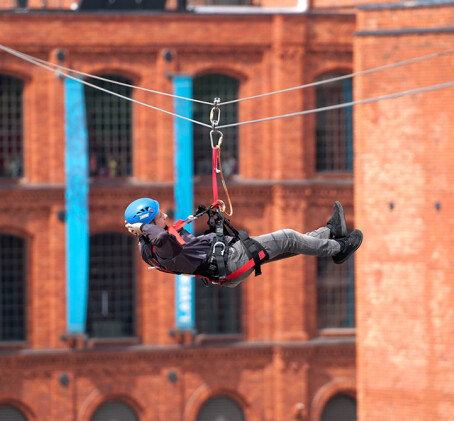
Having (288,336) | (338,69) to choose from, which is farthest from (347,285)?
(338,69)

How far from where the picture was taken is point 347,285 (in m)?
47.0

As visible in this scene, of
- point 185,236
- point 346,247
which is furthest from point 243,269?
point 346,247

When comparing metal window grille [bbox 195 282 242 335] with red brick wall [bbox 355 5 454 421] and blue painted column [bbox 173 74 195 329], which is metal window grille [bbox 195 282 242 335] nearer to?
blue painted column [bbox 173 74 195 329]

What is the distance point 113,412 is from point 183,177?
781 centimetres

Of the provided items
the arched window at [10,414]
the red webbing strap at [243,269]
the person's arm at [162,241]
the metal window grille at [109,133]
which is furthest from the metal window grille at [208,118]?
the person's arm at [162,241]

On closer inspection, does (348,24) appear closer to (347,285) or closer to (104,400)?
(347,285)

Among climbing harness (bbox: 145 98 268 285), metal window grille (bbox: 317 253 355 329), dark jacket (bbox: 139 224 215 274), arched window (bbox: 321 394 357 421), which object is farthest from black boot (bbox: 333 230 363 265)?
arched window (bbox: 321 394 357 421)

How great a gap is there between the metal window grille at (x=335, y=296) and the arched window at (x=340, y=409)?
240 centimetres

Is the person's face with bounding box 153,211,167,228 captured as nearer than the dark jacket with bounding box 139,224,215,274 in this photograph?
No

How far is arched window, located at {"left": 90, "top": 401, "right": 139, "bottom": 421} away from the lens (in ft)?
150

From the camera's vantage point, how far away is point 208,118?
151ft

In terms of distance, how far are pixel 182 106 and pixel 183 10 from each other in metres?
3.03

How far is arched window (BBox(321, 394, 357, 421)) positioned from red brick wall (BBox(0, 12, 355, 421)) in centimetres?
54

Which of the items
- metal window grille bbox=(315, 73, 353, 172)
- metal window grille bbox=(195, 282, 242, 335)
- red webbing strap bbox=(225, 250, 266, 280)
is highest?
metal window grille bbox=(315, 73, 353, 172)
